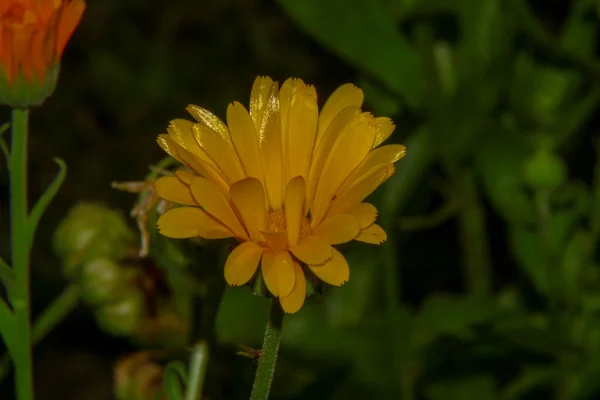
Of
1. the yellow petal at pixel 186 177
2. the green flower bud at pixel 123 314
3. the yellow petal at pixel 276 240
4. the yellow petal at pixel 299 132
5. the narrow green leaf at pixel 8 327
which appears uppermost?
the yellow petal at pixel 299 132

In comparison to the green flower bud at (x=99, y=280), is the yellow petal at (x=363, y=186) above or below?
above

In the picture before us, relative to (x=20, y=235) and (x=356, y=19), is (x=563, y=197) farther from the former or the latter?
(x=20, y=235)

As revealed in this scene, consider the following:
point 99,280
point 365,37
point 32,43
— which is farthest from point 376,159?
point 365,37

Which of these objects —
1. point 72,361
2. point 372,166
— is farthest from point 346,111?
point 72,361

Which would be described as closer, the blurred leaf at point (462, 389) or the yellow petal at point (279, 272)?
the yellow petal at point (279, 272)

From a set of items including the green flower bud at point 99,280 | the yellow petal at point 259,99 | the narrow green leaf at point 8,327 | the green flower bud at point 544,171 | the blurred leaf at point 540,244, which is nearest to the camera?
the yellow petal at point 259,99

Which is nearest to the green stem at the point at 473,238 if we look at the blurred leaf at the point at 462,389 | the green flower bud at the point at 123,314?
the blurred leaf at the point at 462,389

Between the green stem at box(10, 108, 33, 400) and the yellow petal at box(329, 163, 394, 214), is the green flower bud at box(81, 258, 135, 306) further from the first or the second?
the yellow petal at box(329, 163, 394, 214)

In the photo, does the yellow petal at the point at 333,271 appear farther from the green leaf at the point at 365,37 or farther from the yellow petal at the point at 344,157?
the green leaf at the point at 365,37

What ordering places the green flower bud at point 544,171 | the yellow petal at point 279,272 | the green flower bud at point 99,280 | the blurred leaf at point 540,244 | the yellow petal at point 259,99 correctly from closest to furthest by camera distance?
the yellow petal at point 279,272
the yellow petal at point 259,99
the green flower bud at point 99,280
the green flower bud at point 544,171
the blurred leaf at point 540,244
